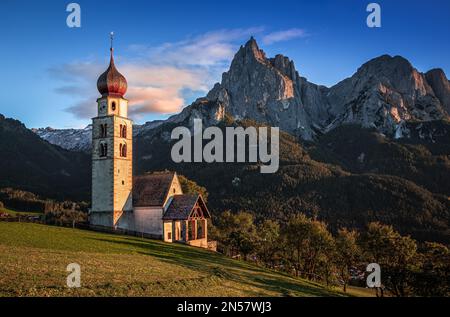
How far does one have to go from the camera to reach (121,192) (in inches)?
2297

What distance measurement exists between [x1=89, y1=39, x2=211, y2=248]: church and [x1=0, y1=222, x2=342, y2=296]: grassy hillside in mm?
12766

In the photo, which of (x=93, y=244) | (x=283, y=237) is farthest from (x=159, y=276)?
(x=283, y=237)

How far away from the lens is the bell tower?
2267 inches

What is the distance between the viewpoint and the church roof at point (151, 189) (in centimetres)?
5909

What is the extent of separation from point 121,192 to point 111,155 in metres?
4.91

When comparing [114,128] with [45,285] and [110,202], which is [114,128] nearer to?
[110,202]

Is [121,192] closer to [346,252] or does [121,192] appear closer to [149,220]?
[149,220]

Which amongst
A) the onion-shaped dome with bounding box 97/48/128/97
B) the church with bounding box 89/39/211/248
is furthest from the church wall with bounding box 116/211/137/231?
the onion-shaped dome with bounding box 97/48/128/97

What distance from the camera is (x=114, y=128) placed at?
58.3 m

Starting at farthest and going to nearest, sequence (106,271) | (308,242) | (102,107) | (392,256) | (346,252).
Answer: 1. (308,242)
2. (102,107)
3. (346,252)
4. (392,256)
5. (106,271)

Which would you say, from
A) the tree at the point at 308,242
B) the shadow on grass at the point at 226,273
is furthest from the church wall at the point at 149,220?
the tree at the point at 308,242

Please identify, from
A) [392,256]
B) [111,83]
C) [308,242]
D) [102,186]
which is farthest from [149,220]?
[392,256]

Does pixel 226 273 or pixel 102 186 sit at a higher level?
pixel 102 186
